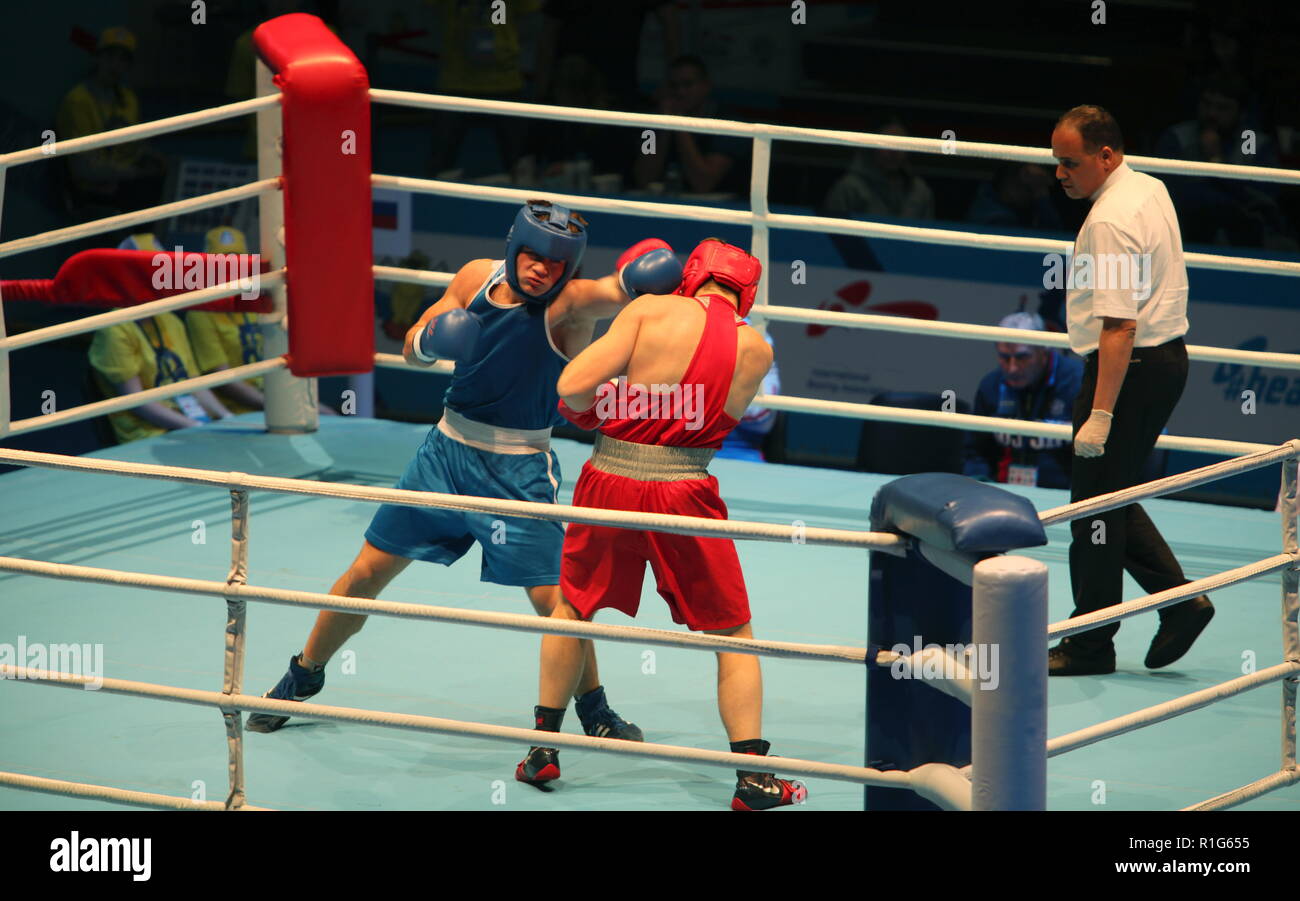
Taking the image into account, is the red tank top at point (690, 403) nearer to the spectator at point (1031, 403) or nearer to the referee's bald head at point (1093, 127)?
the referee's bald head at point (1093, 127)

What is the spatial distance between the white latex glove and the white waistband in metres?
1.27

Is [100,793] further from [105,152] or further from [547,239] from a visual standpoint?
[105,152]

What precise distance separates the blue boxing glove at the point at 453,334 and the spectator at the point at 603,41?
540cm

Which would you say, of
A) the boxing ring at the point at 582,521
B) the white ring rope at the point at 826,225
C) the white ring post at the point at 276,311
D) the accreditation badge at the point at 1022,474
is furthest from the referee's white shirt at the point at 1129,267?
the white ring post at the point at 276,311

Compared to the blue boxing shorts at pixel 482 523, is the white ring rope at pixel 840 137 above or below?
above

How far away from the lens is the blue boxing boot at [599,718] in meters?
3.69

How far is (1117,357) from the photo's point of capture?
153 inches

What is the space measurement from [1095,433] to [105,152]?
6.23 meters

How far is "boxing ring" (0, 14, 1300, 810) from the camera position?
8.39 feet

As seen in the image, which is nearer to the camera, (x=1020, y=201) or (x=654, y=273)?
(x=654, y=273)

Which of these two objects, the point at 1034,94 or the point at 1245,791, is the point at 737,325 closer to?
the point at 1245,791

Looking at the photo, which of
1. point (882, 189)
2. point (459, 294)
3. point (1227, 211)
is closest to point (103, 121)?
point (882, 189)

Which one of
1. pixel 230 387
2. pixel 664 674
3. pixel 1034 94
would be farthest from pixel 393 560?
pixel 1034 94
